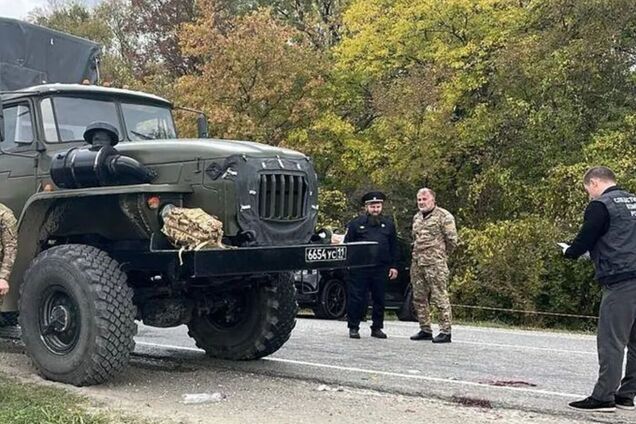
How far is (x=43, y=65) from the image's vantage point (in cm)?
952

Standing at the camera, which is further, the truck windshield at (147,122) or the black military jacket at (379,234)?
the black military jacket at (379,234)

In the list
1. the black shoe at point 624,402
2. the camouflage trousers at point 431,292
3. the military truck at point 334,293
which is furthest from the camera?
the military truck at point 334,293

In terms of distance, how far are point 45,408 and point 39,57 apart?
5215 millimetres

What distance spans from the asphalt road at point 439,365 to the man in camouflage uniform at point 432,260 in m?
0.38

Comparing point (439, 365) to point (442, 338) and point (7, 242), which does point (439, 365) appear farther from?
point (7, 242)

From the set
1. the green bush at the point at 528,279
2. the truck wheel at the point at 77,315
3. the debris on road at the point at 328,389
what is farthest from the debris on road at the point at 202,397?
the green bush at the point at 528,279

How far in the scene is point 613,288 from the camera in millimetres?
5887

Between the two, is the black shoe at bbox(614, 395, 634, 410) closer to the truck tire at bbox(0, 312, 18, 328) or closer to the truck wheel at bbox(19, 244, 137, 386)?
the truck wheel at bbox(19, 244, 137, 386)

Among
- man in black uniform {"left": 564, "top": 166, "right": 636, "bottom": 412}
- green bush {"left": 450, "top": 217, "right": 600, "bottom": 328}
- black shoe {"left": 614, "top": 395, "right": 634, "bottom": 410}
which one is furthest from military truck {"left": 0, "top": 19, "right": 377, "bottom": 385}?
green bush {"left": 450, "top": 217, "right": 600, "bottom": 328}

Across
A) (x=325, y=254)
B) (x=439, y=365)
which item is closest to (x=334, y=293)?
(x=439, y=365)

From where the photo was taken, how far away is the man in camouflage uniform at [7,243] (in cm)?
676

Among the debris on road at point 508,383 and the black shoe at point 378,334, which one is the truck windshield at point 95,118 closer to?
the black shoe at point 378,334

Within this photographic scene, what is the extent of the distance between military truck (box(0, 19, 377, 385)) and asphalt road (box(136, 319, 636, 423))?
695 mm

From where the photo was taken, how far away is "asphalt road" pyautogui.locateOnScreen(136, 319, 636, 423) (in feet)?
20.9
